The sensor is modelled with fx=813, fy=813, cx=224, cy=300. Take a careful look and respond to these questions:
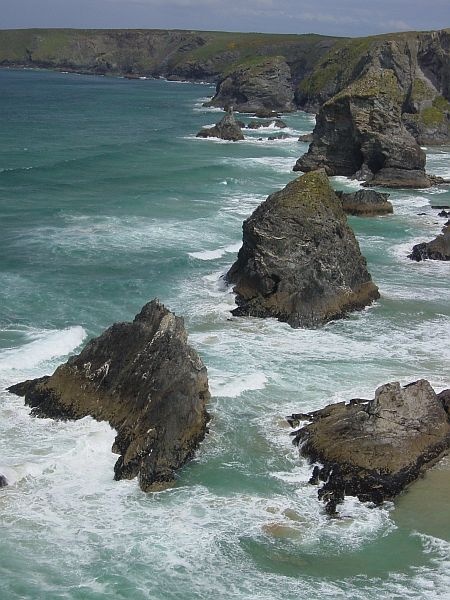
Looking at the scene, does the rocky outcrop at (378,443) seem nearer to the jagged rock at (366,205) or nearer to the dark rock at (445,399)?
the dark rock at (445,399)

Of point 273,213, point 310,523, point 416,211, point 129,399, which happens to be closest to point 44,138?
point 416,211

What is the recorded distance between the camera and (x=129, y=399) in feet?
84.5

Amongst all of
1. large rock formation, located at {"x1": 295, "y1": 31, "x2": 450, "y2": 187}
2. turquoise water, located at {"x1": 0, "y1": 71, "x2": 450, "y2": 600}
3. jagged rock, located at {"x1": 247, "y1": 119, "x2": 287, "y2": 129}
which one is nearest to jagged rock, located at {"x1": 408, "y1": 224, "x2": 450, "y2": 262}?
turquoise water, located at {"x1": 0, "y1": 71, "x2": 450, "y2": 600}

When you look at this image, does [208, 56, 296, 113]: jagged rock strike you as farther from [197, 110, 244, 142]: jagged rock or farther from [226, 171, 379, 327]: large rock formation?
[226, 171, 379, 327]: large rock formation

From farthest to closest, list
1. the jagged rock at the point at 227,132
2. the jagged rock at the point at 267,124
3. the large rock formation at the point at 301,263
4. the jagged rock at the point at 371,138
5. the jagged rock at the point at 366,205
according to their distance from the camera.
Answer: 1. the jagged rock at the point at 267,124
2. the jagged rock at the point at 227,132
3. the jagged rock at the point at 371,138
4. the jagged rock at the point at 366,205
5. the large rock formation at the point at 301,263

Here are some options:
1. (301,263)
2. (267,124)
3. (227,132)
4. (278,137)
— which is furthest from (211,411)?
(267,124)

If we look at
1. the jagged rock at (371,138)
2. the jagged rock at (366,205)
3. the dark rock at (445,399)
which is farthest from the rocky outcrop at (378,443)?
the jagged rock at (371,138)

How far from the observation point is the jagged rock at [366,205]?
58562mm

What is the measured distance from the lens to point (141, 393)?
25453mm

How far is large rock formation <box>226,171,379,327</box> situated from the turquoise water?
3.36 ft

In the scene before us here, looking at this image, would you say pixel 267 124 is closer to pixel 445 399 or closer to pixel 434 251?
pixel 434 251

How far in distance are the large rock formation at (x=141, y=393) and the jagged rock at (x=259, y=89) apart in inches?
4740

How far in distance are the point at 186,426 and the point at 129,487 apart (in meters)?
2.87

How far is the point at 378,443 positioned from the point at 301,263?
14.7 meters
